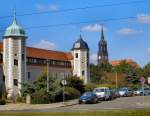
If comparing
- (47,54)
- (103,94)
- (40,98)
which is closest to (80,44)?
(47,54)

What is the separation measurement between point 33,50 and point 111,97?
141 feet

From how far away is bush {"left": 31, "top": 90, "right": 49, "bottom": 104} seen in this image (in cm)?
6467

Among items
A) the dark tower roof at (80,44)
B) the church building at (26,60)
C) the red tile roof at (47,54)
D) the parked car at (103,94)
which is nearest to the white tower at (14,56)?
the church building at (26,60)

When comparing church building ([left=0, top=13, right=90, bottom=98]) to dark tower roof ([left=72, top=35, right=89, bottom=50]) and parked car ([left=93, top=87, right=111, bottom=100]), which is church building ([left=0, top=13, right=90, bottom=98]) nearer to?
dark tower roof ([left=72, top=35, right=89, bottom=50])

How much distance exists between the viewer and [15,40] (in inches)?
3656

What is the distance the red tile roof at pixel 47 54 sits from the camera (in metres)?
108

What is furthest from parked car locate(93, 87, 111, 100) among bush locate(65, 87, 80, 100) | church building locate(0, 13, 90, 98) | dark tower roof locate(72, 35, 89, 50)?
dark tower roof locate(72, 35, 89, 50)

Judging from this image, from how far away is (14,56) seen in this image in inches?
3637

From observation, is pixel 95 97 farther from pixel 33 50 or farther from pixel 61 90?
pixel 33 50

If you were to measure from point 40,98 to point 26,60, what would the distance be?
34.8 metres

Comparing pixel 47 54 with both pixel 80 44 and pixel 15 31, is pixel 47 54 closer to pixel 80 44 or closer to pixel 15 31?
pixel 80 44

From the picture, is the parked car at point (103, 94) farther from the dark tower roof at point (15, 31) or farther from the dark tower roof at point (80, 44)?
the dark tower roof at point (80, 44)

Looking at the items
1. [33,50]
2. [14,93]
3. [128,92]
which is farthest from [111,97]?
[33,50]

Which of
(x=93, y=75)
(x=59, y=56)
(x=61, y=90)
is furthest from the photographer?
(x=93, y=75)
